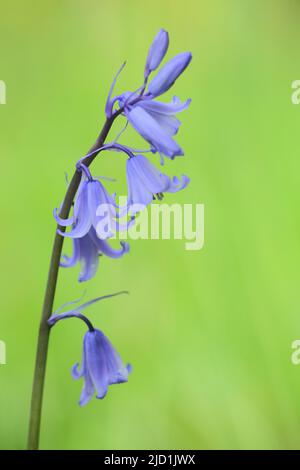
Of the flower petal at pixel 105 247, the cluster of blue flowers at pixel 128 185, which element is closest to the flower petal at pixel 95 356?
the cluster of blue flowers at pixel 128 185

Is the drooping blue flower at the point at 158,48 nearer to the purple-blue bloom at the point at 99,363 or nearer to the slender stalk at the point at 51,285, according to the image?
the slender stalk at the point at 51,285

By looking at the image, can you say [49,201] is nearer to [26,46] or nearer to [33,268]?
[33,268]

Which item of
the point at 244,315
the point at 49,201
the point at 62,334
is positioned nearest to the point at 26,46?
the point at 49,201

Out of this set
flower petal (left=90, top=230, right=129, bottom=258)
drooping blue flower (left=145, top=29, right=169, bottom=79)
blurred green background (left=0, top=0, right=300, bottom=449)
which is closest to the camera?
drooping blue flower (left=145, top=29, right=169, bottom=79)

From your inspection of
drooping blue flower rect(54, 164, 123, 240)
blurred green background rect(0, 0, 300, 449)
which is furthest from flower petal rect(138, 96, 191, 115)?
blurred green background rect(0, 0, 300, 449)

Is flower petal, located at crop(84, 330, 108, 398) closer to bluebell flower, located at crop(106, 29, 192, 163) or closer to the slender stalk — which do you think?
the slender stalk
